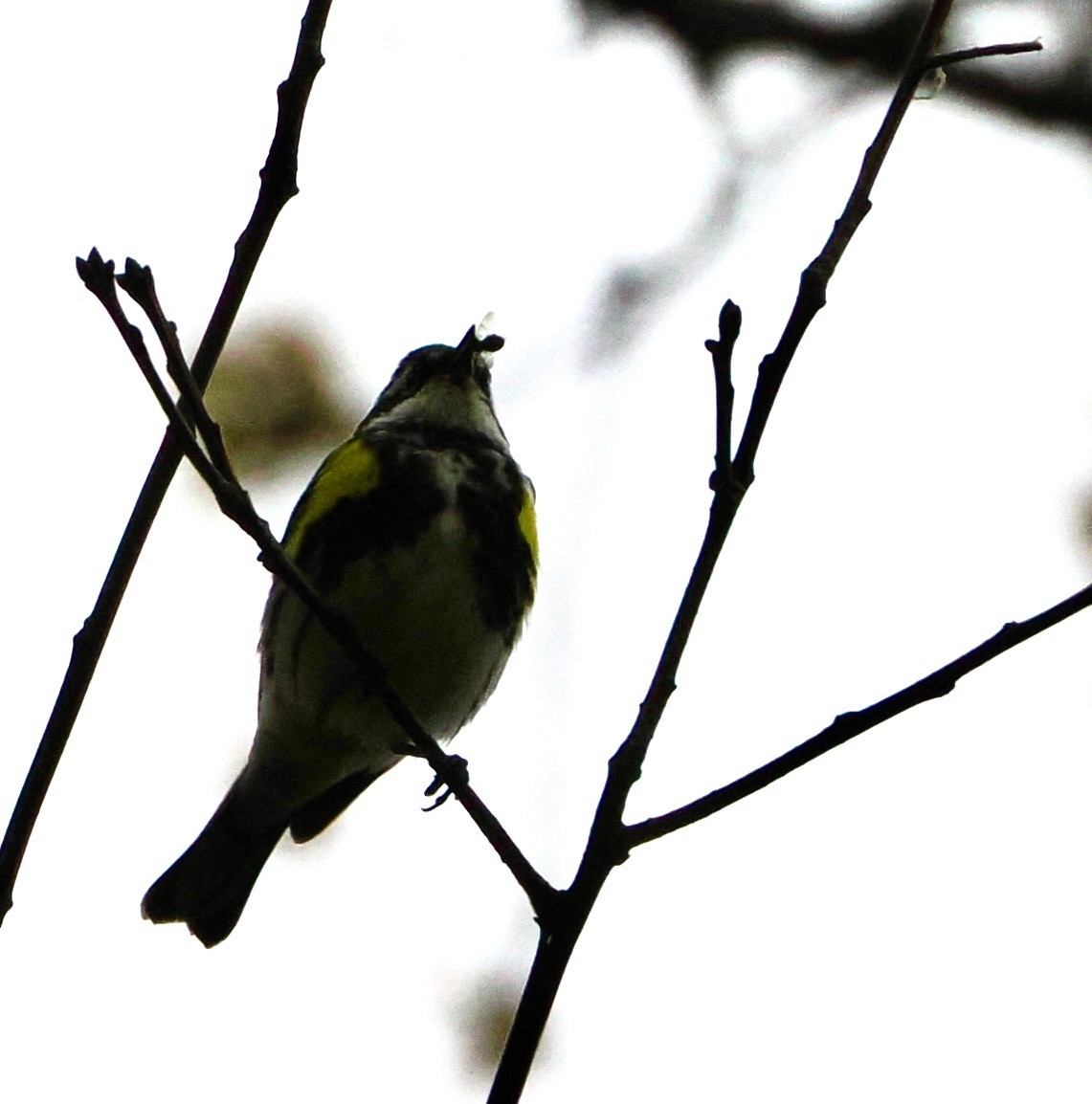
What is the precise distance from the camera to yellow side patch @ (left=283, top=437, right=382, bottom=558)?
448 cm

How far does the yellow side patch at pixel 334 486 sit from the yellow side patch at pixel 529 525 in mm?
24

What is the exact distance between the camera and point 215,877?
5.12 metres

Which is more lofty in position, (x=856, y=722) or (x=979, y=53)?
(x=979, y=53)

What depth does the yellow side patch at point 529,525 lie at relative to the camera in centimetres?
461

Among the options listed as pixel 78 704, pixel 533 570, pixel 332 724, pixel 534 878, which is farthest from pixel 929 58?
pixel 332 724

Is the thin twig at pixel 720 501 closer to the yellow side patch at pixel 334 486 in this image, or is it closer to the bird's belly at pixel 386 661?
the bird's belly at pixel 386 661

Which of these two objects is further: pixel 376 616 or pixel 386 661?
pixel 386 661

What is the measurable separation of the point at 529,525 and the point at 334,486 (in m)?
0.54

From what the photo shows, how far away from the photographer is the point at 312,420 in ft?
15.1

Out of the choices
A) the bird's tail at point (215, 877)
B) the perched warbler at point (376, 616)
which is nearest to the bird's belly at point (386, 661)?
the perched warbler at point (376, 616)

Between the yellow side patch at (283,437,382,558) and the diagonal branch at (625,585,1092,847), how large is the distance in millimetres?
2274

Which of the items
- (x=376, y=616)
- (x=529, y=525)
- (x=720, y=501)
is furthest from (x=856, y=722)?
(x=529, y=525)

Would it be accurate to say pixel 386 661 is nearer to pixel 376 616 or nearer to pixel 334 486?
pixel 376 616

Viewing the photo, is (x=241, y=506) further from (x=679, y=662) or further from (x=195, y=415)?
(x=679, y=662)
